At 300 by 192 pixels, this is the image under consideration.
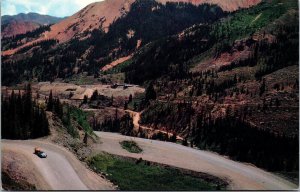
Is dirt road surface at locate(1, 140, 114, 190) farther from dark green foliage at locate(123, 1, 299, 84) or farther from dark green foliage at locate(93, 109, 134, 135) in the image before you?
dark green foliage at locate(123, 1, 299, 84)

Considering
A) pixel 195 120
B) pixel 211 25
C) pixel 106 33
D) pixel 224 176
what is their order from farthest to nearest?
pixel 106 33, pixel 211 25, pixel 195 120, pixel 224 176

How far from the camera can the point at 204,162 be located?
40.8 m

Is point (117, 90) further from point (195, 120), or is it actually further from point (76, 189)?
point (76, 189)

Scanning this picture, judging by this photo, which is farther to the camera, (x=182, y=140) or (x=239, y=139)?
(x=182, y=140)

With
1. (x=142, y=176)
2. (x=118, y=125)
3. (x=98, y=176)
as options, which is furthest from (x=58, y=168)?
(x=118, y=125)

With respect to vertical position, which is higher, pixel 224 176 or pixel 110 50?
pixel 110 50

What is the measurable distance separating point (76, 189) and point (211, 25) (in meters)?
89.6

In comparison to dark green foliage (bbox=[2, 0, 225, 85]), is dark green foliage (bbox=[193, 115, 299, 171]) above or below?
below

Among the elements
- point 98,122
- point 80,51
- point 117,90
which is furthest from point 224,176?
point 80,51

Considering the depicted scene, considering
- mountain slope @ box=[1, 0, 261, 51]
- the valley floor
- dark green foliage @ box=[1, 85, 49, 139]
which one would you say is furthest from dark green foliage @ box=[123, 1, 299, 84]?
dark green foliage @ box=[1, 85, 49, 139]

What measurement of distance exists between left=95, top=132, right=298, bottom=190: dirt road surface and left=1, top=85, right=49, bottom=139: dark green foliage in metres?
6.51

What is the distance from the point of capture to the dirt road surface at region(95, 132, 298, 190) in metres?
30.2

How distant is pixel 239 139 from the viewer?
45.4m

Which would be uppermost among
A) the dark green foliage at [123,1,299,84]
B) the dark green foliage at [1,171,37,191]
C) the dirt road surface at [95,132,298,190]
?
the dark green foliage at [123,1,299,84]
